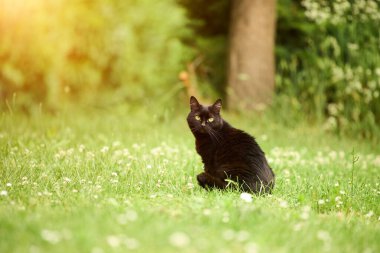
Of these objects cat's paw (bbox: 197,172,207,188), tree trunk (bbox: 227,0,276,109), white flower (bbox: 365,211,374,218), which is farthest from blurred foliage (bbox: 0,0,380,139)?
white flower (bbox: 365,211,374,218)

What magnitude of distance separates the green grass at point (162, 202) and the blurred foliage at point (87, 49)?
85.7 inches

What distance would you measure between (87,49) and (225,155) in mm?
6043

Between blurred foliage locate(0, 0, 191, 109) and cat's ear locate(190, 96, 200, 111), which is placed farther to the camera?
blurred foliage locate(0, 0, 191, 109)

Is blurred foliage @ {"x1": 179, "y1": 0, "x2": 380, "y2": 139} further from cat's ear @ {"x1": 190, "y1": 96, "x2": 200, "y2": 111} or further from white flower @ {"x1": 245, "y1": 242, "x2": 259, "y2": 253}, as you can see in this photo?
white flower @ {"x1": 245, "y1": 242, "x2": 259, "y2": 253}

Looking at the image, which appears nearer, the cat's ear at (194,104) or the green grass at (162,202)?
the green grass at (162,202)

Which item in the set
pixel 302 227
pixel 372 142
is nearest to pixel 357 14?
pixel 372 142

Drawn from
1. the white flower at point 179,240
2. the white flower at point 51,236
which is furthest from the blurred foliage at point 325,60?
the white flower at point 51,236

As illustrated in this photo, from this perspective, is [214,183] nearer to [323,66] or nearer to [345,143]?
[345,143]

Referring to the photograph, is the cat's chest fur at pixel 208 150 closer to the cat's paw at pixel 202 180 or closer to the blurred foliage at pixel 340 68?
the cat's paw at pixel 202 180

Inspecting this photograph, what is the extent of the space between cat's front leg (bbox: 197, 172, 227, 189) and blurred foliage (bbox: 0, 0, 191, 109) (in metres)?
4.89

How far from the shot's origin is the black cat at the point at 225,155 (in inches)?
181

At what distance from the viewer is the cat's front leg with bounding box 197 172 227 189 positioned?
467cm

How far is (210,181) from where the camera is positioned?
15.5ft

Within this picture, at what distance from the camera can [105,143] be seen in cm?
689
